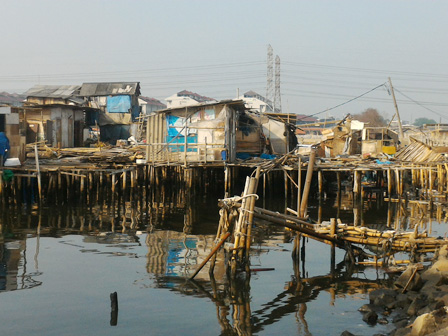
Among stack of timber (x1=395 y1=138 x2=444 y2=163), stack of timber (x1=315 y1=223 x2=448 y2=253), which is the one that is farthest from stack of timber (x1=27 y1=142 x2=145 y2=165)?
stack of timber (x1=315 y1=223 x2=448 y2=253)

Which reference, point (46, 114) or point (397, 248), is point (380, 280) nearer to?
point (397, 248)

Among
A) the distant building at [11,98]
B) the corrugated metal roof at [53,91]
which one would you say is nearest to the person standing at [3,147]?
the corrugated metal roof at [53,91]

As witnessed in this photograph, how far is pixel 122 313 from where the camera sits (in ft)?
36.0

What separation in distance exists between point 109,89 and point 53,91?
14.5ft

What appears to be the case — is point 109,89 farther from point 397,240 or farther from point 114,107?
point 397,240

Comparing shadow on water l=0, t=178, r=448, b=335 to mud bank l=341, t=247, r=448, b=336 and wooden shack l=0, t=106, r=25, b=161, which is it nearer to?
mud bank l=341, t=247, r=448, b=336

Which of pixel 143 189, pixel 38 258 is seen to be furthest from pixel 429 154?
pixel 38 258

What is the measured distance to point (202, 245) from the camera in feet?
57.5

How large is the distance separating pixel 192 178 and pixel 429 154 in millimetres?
12294

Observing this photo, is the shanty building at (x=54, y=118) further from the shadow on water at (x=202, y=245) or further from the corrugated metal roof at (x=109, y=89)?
the shadow on water at (x=202, y=245)

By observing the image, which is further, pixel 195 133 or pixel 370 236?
pixel 195 133

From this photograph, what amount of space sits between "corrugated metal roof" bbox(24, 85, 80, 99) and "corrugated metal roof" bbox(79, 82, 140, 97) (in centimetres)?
75

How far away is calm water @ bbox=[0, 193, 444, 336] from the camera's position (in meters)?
10.4

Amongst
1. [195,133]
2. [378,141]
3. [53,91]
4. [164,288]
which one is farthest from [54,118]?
[164,288]
